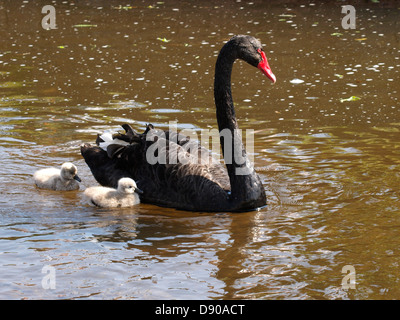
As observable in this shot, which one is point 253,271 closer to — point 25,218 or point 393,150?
point 25,218

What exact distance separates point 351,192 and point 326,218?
0.64m

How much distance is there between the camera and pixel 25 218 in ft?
18.4

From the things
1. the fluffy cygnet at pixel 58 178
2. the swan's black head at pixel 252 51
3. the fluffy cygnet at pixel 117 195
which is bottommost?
the fluffy cygnet at pixel 117 195

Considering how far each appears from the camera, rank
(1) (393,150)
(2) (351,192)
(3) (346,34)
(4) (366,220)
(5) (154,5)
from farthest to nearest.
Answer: (5) (154,5) → (3) (346,34) → (1) (393,150) → (2) (351,192) → (4) (366,220)

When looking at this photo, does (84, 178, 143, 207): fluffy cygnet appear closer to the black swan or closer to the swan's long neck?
the black swan

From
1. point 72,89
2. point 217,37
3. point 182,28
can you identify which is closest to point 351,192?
point 72,89

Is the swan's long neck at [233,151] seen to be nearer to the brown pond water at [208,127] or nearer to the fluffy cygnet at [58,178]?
the brown pond water at [208,127]

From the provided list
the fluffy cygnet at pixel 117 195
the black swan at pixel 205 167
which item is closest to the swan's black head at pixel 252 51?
the black swan at pixel 205 167

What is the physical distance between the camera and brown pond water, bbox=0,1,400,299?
4.56 metres

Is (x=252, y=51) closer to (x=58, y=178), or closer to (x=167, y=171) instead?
(x=167, y=171)

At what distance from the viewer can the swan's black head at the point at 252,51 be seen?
5719 millimetres

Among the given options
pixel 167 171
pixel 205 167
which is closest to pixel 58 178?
pixel 167 171

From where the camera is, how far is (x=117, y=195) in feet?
19.3

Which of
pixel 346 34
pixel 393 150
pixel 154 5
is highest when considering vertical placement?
pixel 154 5
